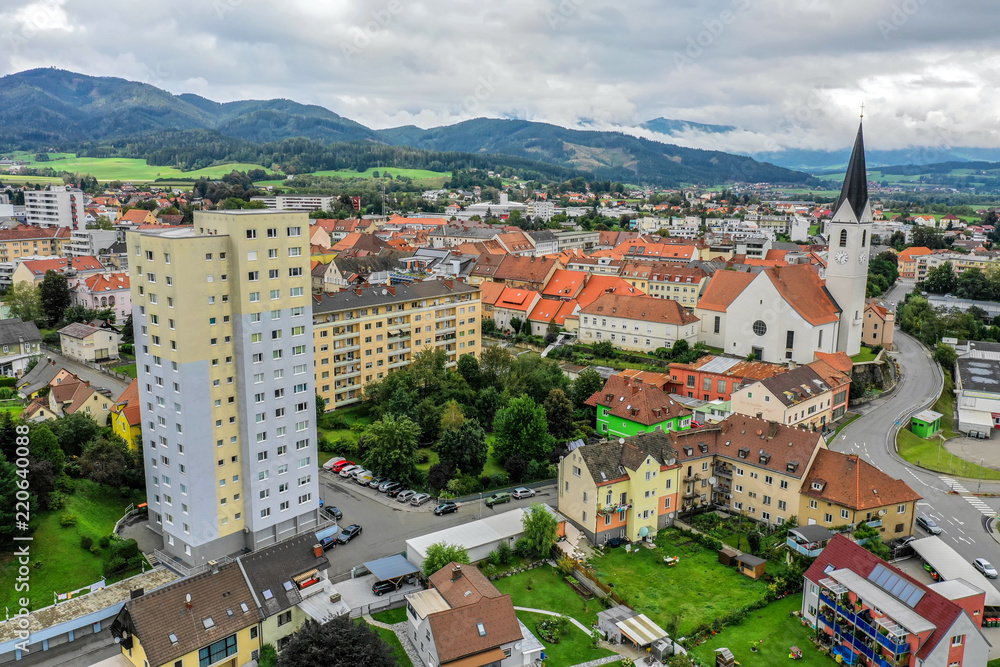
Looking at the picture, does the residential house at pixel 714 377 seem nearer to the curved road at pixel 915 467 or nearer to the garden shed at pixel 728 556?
the curved road at pixel 915 467

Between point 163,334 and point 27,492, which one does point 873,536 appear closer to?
point 163,334

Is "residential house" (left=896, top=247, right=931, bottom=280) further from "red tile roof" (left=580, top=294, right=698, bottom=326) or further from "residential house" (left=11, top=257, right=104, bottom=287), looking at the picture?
"residential house" (left=11, top=257, right=104, bottom=287)

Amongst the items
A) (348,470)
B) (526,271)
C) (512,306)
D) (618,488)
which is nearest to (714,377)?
(618,488)

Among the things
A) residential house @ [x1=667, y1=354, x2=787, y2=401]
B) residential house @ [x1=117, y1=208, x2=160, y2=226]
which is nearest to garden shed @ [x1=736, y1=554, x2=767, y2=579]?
residential house @ [x1=667, y1=354, x2=787, y2=401]

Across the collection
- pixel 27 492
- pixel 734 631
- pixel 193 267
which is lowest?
pixel 734 631

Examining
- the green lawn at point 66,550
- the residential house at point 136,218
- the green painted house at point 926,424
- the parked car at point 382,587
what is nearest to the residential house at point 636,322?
the green painted house at point 926,424

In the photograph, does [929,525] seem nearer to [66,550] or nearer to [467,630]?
[467,630]

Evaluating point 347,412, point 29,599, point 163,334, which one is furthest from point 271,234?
point 347,412
